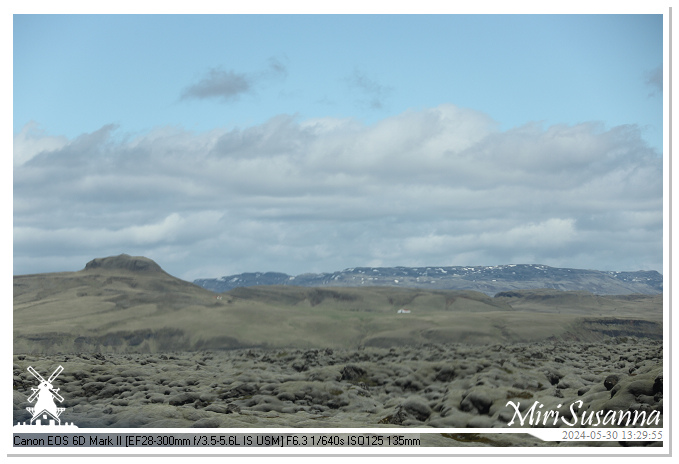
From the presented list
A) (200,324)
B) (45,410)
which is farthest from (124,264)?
(45,410)

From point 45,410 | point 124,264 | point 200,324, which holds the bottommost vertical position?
point 200,324

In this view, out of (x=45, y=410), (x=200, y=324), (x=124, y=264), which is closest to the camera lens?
(x=45, y=410)

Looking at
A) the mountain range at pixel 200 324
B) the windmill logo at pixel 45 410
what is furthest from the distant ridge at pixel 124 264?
the windmill logo at pixel 45 410

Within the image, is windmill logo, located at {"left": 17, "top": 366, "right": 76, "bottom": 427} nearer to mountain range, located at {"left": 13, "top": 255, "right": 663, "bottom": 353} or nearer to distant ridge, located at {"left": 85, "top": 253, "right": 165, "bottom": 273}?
mountain range, located at {"left": 13, "top": 255, "right": 663, "bottom": 353}

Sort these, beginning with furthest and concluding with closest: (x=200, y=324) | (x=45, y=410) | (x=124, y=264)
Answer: (x=124, y=264), (x=200, y=324), (x=45, y=410)

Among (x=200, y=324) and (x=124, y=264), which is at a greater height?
(x=124, y=264)

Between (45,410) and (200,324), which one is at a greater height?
(45,410)

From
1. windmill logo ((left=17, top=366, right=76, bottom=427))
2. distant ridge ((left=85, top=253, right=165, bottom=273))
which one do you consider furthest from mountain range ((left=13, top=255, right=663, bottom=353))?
windmill logo ((left=17, top=366, right=76, bottom=427))

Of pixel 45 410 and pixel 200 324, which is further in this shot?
pixel 200 324

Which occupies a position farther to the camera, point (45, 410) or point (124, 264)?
point (124, 264)

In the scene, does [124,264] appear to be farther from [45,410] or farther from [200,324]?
[45,410]

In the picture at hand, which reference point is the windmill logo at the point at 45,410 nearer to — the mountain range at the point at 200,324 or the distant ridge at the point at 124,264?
the mountain range at the point at 200,324

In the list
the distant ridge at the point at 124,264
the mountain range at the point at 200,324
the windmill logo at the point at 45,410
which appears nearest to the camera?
the windmill logo at the point at 45,410
